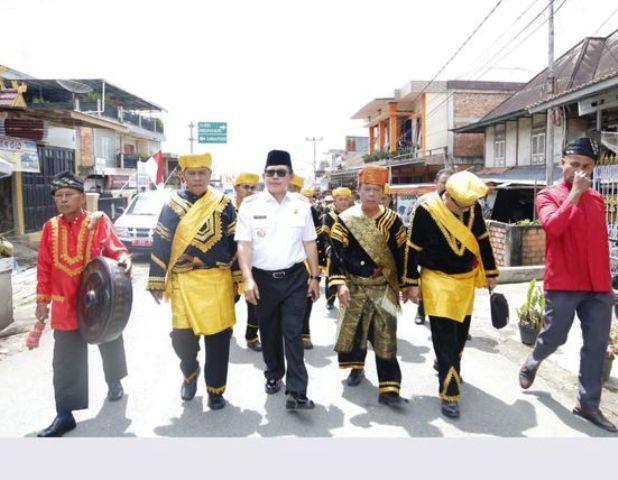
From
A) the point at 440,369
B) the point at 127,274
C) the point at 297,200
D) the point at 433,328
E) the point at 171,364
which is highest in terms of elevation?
the point at 297,200

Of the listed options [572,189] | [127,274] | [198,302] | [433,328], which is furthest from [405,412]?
[127,274]

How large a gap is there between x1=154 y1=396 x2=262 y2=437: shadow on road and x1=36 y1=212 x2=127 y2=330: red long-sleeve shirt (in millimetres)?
958

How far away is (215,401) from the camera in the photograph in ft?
12.7

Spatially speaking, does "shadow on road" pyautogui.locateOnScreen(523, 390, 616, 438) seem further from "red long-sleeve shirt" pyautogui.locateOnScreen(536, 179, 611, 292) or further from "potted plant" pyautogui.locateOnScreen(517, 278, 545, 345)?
"potted plant" pyautogui.locateOnScreen(517, 278, 545, 345)

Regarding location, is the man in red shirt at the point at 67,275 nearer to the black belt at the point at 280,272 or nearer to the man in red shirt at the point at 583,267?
the black belt at the point at 280,272

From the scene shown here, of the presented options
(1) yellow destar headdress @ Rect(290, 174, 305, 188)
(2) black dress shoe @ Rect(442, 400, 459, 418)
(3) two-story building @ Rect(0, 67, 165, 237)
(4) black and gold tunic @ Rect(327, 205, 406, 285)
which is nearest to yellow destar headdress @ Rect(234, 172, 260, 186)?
(1) yellow destar headdress @ Rect(290, 174, 305, 188)

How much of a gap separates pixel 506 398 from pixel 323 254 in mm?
2393

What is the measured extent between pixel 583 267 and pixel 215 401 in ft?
9.01

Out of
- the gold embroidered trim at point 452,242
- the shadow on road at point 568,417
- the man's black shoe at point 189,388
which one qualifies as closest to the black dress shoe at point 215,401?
the man's black shoe at point 189,388

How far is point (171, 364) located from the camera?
16.1 ft

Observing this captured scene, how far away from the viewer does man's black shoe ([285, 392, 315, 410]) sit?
12.4 ft

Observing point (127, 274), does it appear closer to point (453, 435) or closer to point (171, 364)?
point (171, 364)

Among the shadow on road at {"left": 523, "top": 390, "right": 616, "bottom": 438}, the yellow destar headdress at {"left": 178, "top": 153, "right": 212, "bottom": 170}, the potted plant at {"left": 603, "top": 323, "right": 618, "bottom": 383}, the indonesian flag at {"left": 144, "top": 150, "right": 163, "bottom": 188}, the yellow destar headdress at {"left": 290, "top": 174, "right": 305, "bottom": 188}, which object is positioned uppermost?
the indonesian flag at {"left": 144, "top": 150, "right": 163, "bottom": 188}

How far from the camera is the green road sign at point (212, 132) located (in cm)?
3025
